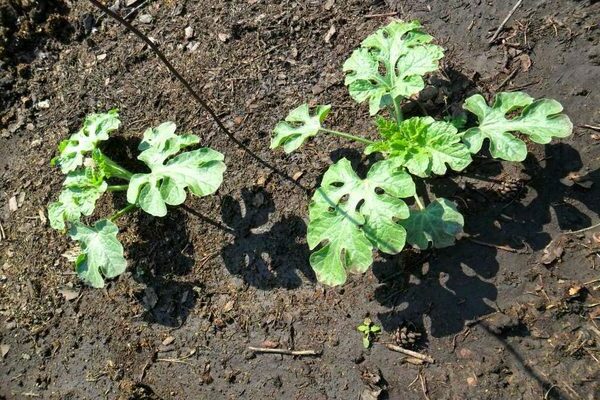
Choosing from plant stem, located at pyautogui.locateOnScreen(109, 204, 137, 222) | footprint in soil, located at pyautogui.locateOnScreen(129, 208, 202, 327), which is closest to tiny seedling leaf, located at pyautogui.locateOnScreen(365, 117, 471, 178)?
footprint in soil, located at pyautogui.locateOnScreen(129, 208, 202, 327)

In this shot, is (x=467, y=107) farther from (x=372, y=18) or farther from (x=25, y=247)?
(x=25, y=247)

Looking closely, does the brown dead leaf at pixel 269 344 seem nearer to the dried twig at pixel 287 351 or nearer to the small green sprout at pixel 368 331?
the dried twig at pixel 287 351

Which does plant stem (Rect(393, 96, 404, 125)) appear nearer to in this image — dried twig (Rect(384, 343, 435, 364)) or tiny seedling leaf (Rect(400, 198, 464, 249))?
tiny seedling leaf (Rect(400, 198, 464, 249))

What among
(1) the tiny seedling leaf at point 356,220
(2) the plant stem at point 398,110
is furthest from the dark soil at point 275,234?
(1) the tiny seedling leaf at point 356,220

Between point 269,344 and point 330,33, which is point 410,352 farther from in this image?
point 330,33

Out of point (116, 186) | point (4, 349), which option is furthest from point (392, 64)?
point (4, 349)

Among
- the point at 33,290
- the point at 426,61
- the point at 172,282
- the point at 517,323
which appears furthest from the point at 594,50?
the point at 33,290
